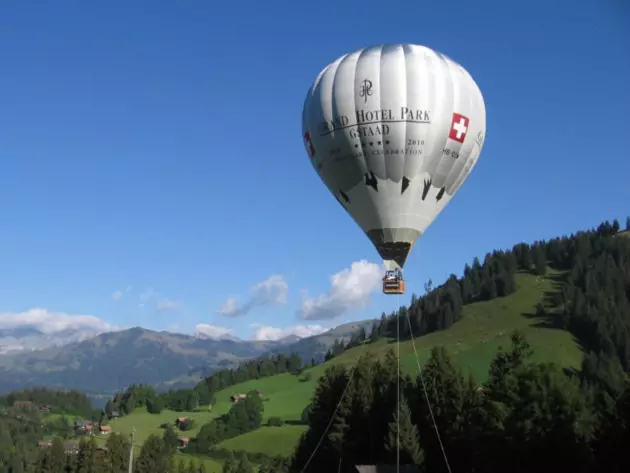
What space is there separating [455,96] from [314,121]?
7300mm

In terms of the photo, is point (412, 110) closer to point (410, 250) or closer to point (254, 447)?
point (410, 250)

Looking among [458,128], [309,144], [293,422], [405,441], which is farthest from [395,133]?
[293,422]

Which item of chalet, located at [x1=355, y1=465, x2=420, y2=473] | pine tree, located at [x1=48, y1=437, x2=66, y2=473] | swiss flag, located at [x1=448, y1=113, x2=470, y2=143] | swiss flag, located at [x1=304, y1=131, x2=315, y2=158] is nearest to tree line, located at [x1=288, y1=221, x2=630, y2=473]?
chalet, located at [x1=355, y1=465, x2=420, y2=473]

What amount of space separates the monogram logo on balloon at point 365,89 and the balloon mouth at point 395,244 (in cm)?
680

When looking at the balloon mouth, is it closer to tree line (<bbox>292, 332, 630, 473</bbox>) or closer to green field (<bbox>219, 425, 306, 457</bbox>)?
tree line (<bbox>292, 332, 630, 473</bbox>)

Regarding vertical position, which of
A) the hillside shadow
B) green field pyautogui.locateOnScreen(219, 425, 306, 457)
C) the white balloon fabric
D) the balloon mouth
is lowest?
green field pyautogui.locateOnScreen(219, 425, 306, 457)

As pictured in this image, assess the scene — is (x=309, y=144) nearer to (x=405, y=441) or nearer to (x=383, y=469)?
(x=383, y=469)

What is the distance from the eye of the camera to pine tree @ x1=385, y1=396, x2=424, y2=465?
5678 centimetres

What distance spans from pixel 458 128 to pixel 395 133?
341 centimetres

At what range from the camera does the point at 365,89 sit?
37.7 meters

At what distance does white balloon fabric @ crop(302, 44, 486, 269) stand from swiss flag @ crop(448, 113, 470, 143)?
0.05 metres

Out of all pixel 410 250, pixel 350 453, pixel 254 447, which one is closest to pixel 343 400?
pixel 350 453

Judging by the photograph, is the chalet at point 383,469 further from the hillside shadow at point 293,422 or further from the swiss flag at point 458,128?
the hillside shadow at point 293,422

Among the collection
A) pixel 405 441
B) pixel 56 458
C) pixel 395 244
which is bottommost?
pixel 56 458
